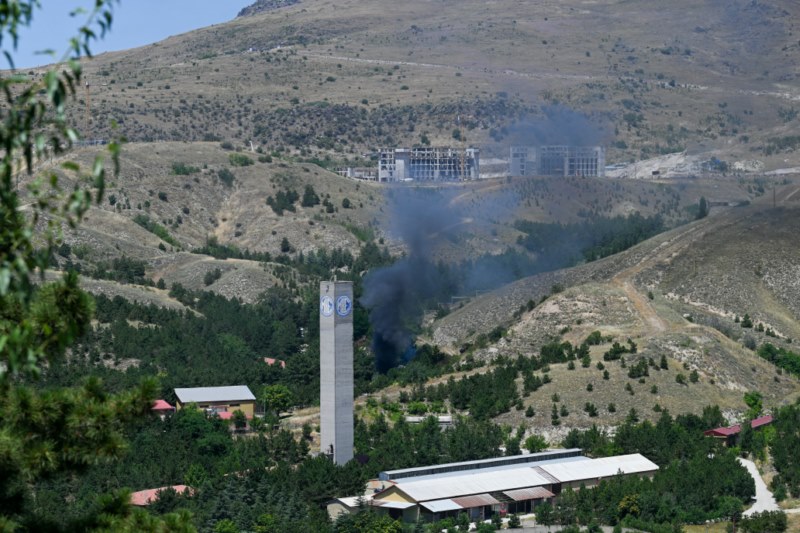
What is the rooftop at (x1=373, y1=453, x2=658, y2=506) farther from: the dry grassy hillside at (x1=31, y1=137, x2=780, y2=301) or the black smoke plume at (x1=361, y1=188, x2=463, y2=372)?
the dry grassy hillside at (x1=31, y1=137, x2=780, y2=301)

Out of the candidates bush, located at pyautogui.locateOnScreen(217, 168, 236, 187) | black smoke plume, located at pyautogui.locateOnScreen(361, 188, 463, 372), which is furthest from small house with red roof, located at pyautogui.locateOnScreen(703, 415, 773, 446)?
bush, located at pyautogui.locateOnScreen(217, 168, 236, 187)

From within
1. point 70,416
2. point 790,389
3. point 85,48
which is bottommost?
point 790,389

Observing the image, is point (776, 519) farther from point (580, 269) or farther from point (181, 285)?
point (181, 285)

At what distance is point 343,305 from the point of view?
3241 inches

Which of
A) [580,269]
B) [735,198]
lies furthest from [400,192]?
[580,269]

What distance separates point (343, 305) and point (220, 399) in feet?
63.3

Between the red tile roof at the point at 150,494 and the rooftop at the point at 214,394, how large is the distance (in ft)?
69.7

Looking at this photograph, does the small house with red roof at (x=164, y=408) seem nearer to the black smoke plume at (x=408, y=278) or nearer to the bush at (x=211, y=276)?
the black smoke plume at (x=408, y=278)

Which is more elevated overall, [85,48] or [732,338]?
[85,48]

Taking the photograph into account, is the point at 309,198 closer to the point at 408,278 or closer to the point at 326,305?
the point at 408,278

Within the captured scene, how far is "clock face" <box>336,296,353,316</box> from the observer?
269 feet

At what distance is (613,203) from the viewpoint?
184 m

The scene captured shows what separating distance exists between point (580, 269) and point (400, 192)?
5452cm

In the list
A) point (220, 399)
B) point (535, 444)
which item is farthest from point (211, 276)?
point (535, 444)
